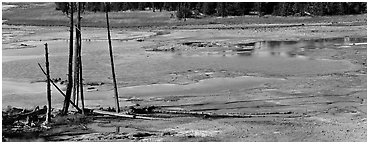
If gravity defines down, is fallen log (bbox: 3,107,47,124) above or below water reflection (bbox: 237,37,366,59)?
above

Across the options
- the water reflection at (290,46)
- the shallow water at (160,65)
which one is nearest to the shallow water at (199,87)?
the shallow water at (160,65)

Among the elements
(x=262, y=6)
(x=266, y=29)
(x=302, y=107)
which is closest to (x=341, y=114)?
(x=302, y=107)

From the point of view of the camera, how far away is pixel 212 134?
44.7ft

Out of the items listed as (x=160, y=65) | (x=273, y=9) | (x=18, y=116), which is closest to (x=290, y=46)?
(x=160, y=65)

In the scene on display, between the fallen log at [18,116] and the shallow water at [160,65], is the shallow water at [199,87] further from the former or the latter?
the fallen log at [18,116]

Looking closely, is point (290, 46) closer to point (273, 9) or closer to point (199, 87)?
point (199, 87)

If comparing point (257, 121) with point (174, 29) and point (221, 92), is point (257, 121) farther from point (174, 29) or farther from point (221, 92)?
point (174, 29)

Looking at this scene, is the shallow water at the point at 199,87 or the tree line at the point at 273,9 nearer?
the shallow water at the point at 199,87

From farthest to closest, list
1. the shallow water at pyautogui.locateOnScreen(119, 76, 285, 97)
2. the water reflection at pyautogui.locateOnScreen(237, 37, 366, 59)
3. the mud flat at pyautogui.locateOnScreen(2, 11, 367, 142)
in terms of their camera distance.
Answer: the water reflection at pyautogui.locateOnScreen(237, 37, 366, 59)
the shallow water at pyautogui.locateOnScreen(119, 76, 285, 97)
the mud flat at pyautogui.locateOnScreen(2, 11, 367, 142)

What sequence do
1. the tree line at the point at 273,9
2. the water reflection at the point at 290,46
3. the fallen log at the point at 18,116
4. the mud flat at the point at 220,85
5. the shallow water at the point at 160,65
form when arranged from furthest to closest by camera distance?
the tree line at the point at 273,9 → the water reflection at the point at 290,46 → the shallow water at the point at 160,65 → the fallen log at the point at 18,116 → the mud flat at the point at 220,85

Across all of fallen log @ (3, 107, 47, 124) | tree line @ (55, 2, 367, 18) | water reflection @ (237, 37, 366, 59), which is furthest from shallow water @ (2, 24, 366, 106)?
tree line @ (55, 2, 367, 18)

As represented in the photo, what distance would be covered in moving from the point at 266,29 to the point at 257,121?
34465mm

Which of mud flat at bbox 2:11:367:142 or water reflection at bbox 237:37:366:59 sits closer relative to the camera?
mud flat at bbox 2:11:367:142

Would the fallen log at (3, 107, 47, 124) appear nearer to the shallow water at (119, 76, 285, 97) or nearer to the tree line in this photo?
the shallow water at (119, 76, 285, 97)
